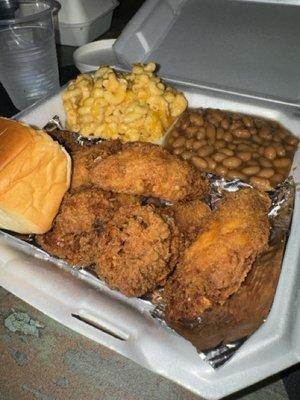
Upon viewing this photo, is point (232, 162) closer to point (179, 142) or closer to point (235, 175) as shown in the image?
point (235, 175)

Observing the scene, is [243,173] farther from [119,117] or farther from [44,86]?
[44,86]

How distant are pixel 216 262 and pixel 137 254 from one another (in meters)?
0.22

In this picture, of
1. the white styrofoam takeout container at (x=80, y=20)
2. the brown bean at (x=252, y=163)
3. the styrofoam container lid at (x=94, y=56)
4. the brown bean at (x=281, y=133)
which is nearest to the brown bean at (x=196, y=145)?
the brown bean at (x=252, y=163)

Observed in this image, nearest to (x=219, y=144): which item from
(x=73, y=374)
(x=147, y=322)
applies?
(x=147, y=322)

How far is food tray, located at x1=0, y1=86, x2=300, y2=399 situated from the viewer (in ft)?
3.09

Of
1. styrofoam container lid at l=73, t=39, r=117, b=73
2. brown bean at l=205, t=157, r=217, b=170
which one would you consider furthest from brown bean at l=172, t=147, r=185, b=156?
styrofoam container lid at l=73, t=39, r=117, b=73

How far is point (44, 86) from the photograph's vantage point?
215 centimetres

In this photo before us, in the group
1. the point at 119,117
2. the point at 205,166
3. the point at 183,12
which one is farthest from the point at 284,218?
the point at 183,12

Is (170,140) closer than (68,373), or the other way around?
(68,373)

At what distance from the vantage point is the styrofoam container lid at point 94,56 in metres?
2.28

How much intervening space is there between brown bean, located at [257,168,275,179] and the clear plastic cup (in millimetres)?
1127

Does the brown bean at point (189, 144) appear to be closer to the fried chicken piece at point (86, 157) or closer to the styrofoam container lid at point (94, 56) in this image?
the fried chicken piece at point (86, 157)

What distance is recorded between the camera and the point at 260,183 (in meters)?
1.42

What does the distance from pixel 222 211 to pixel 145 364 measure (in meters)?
0.50
